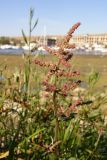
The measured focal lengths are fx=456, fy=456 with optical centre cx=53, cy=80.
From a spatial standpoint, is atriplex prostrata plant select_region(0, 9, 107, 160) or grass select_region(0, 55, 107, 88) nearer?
atriplex prostrata plant select_region(0, 9, 107, 160)

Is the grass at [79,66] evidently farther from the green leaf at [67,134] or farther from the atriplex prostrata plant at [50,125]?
the green leaf at [67,134]

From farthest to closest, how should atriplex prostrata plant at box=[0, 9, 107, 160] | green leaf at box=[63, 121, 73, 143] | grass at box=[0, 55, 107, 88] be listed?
grass at box=[0, 55, 107, 88] → green leaf at box=[63, 121, 73, 143] → atriplex prostrata plant at box=[0, 9, 107, 160]

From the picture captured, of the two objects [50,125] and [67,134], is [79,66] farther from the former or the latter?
[67,134]

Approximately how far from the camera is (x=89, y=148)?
12.5 ft

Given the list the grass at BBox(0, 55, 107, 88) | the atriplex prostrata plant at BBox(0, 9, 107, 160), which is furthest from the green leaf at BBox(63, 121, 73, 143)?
the grass at BBox(0, 55, 107, 88)

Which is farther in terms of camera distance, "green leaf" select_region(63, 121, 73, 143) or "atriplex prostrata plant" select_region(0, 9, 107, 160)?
"green leaf" select_region(63, 121, 73, 143)

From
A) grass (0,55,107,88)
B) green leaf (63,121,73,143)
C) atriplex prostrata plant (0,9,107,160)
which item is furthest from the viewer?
grass (0,55,107,88)

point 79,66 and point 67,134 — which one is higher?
point 67,134

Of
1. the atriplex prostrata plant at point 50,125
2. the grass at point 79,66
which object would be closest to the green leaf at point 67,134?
the atriplex prostrata plant at point 50,125

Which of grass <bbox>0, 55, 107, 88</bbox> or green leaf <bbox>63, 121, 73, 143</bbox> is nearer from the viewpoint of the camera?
green leaf <bbox>63, 121, 73, 143</bbox>

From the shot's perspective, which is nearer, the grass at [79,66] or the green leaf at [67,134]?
the green leaf at [67,134]

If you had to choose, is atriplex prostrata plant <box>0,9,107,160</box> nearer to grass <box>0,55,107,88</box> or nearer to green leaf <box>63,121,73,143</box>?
green leaf <box>63,121,73,143</box>

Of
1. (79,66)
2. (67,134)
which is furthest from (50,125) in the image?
(79,66)

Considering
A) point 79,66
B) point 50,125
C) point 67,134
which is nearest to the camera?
point 67,134
